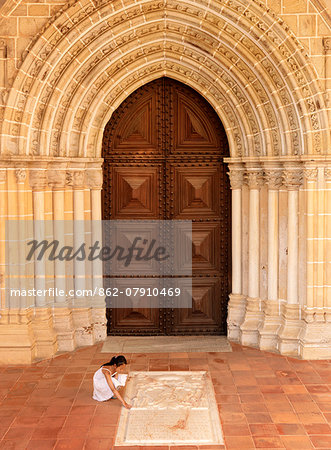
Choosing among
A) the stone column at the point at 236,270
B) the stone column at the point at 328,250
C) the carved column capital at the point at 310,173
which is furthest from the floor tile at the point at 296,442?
the carved column capital at the point at 310,173

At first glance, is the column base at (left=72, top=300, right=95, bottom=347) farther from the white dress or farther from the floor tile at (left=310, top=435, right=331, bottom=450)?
the floor tile at (left=310, top=435, right=331, bottom=450)

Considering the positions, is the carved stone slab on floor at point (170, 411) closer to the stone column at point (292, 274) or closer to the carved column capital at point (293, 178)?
the stone column at point (292, 274)

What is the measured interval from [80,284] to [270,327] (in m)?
2.73

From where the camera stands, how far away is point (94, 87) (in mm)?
7824

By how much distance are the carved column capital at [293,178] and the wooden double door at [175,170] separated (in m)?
1.17

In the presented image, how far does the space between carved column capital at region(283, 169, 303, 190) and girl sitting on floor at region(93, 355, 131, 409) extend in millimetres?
3195

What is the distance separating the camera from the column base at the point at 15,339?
732cm

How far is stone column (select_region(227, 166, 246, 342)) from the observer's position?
821 centimetres

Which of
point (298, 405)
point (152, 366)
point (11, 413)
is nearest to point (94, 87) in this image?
point (152, 366)

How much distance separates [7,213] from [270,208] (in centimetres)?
353

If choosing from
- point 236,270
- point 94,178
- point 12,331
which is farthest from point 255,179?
point 12,331

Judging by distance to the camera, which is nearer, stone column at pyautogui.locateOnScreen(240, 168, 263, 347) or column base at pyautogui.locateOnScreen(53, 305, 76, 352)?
column base at pyautogui.locateOnScreen(53, 305, 76, 352)

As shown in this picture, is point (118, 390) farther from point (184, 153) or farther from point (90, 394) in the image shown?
point (184, 153)

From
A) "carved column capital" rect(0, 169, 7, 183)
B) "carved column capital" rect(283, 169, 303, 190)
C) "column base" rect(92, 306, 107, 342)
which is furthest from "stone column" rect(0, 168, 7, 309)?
"carved column capital" rect(283, 169, 303, 190)
